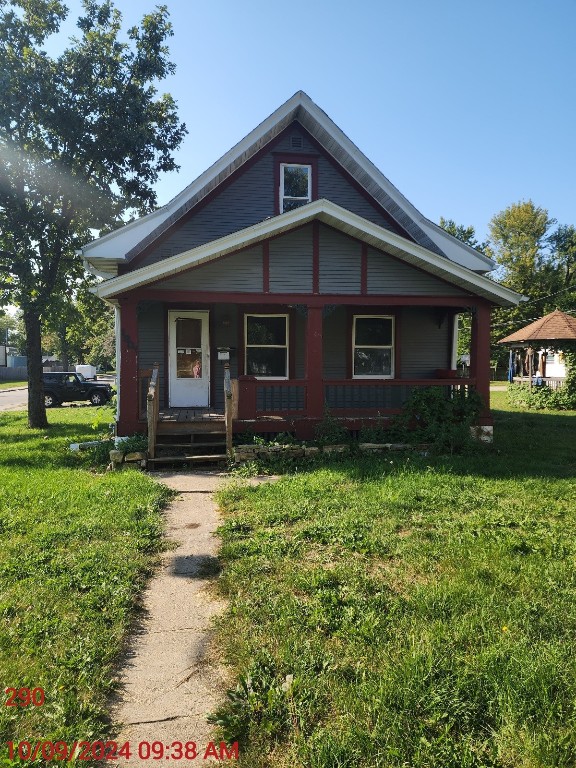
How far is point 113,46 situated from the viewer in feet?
48.1

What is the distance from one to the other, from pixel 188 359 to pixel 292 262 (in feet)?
11.6

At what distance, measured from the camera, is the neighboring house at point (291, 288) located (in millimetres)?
9102

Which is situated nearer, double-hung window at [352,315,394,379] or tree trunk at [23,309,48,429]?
double-hung window at [352,315,394,379]

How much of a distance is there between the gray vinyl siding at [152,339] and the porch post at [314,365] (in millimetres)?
3692

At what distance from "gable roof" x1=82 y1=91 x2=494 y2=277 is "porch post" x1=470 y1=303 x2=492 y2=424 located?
2.22 m

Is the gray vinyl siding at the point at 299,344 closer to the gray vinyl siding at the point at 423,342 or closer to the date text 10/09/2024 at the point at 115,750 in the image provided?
the gray vinyl siding at the point at 423,342

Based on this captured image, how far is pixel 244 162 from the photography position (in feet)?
36.2

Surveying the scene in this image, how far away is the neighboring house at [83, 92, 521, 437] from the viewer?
29.9 ft

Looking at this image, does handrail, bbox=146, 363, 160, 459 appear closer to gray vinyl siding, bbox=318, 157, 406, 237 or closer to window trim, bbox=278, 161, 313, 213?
window trim, bbox=278, 161, 313, 213

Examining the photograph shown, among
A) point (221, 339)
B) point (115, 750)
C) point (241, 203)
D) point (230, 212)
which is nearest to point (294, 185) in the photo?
point (241, 203)

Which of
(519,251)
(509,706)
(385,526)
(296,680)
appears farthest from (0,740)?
(519,251)

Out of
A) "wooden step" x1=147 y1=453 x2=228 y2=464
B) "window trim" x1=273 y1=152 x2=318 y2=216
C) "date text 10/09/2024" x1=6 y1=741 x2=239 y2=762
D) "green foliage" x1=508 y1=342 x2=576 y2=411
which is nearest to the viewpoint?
"date text 10/09/2024" x1=6 y1=741 x2=239 y2=762

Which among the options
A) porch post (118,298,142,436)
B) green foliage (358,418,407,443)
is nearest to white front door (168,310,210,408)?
porch post (118,298,142,436)

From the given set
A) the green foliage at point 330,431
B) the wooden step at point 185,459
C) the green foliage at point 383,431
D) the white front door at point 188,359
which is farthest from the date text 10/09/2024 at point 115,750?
the white front door at point 188,359
